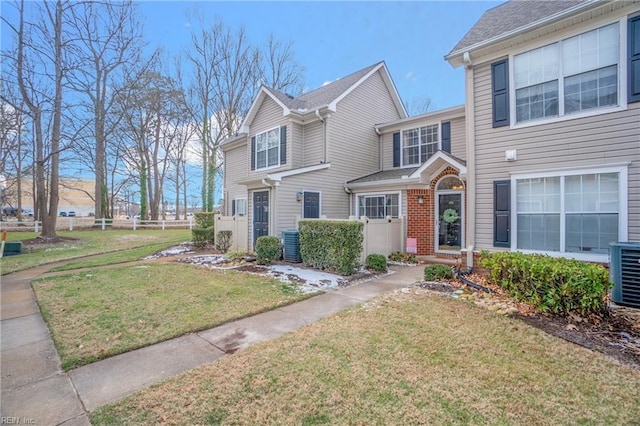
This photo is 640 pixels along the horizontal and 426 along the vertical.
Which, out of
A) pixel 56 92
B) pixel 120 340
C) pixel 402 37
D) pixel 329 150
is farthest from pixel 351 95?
pixel 56 92

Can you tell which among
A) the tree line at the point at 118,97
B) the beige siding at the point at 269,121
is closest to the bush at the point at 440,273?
the beige siding at the point at 269,121

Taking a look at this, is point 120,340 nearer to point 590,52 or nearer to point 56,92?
point 590,52

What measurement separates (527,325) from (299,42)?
86.3 feet

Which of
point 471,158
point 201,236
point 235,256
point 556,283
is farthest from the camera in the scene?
point 201,236

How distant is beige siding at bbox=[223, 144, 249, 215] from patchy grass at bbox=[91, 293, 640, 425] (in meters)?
13.2

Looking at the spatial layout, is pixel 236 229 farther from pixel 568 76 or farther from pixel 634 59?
pixel 634 59

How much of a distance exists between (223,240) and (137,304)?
22.5ft

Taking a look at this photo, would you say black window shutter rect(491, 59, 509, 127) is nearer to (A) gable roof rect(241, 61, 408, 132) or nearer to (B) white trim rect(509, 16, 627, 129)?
(B) white trim rect(509, 16, 627, 129)

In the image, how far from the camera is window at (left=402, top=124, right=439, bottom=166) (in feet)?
38.4

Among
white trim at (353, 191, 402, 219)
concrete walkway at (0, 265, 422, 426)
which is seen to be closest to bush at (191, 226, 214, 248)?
white trim at (353, 191, 402, 219)

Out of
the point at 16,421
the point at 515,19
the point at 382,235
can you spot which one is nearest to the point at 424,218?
the point at 382,235

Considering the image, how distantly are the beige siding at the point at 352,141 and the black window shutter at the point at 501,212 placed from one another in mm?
6349

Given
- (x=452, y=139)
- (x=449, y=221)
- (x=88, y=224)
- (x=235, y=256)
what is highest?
(x=452, y=139)

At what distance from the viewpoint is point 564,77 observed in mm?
6277
